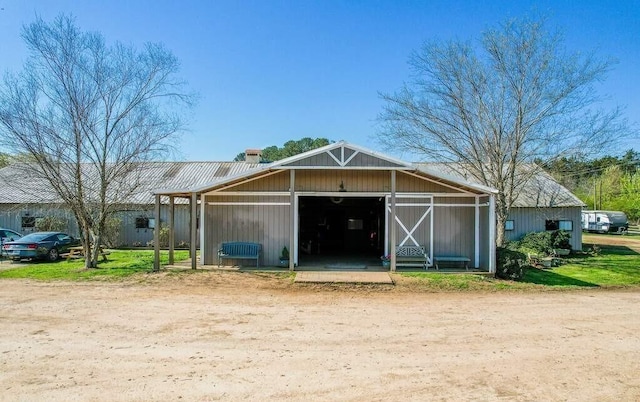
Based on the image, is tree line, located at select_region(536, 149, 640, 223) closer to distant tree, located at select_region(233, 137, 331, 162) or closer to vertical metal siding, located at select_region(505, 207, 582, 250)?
vertical metal siding, located at select_region(505, 207, 582, 250)

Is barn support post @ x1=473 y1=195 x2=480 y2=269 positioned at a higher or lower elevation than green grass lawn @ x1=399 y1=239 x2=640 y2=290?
higher

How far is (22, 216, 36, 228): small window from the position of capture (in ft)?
77.3

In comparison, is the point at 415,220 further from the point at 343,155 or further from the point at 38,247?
the point at 38,247

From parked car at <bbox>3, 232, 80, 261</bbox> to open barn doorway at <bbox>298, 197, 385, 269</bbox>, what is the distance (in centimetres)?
1063

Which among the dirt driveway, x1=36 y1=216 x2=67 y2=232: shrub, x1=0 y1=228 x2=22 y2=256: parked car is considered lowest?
the dirt driveway

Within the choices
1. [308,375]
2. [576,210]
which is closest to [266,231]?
[308,375]

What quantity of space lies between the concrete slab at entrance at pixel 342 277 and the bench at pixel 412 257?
4.46ft

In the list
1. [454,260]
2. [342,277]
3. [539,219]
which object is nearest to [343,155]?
[342,277]

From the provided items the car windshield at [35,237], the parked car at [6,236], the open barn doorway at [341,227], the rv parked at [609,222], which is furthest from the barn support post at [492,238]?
the rv parked at [609,222]

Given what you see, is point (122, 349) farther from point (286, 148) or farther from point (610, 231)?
point (286, 148)

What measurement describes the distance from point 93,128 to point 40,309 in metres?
8.35

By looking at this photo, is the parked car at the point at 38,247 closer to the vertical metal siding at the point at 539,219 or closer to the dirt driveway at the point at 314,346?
the dirt driveway at the point at 314,346

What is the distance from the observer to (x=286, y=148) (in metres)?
60.8

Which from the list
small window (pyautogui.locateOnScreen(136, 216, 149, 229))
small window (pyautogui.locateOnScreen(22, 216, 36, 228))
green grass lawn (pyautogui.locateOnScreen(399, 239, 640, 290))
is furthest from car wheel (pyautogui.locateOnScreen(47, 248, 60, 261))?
green grass lawn (pyautogui.locateOnScreen(399, 239, 640, 290))
